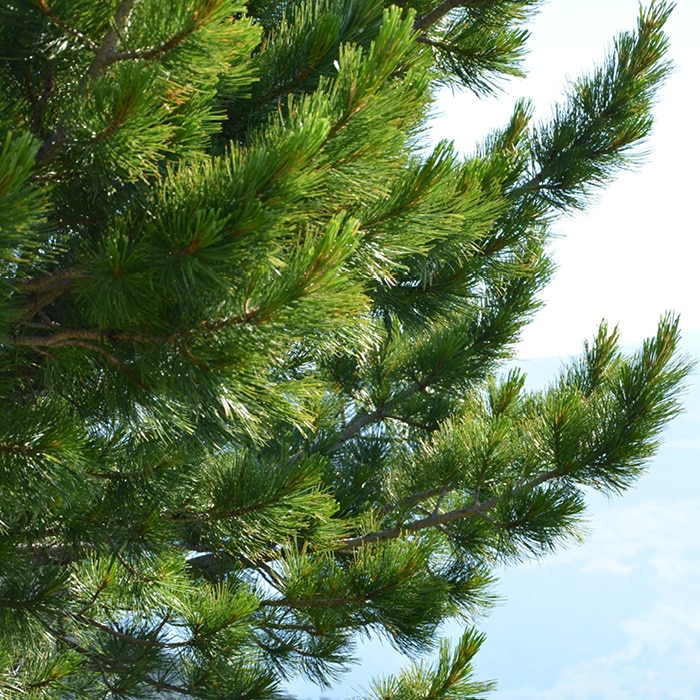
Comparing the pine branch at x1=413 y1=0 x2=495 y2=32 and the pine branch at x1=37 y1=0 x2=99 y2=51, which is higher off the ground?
the pine branch at x1=413 y1=0 x2=495 y2=32

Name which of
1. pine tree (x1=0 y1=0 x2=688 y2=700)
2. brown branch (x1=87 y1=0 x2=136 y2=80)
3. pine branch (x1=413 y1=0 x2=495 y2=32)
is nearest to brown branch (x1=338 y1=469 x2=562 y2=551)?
pine tree (x1=0 y1=0 x2=688 y2=700)

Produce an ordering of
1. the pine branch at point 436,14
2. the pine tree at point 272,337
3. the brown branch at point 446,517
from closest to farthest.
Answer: the pine tree at point 272,337
the pine branch at point 436,14
the brown branch at point 446,517

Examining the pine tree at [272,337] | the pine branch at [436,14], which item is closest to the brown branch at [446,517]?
the pine tree at [272,337]

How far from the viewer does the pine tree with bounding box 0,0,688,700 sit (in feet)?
3.07

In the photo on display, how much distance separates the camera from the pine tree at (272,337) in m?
0.94

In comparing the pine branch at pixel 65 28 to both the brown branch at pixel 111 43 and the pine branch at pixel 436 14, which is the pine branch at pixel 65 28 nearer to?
the brown branch at pixel 111 43

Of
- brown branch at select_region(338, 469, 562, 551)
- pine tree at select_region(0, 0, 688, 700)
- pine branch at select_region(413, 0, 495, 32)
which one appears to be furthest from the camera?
brown branch at select_region(338, 469, 562, 551)

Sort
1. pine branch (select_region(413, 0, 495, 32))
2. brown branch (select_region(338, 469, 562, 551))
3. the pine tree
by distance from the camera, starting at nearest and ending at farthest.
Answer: the pine tree, pine branch (select_region(413, 0, 495, 32)), brown branch (select_region(338, 469, 562, 551))

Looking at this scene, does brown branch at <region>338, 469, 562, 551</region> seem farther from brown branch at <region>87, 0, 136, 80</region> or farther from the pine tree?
brown branch at <region>87, 0, 136, 80</region>

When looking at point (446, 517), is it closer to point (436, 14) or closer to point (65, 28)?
point (436, 14)

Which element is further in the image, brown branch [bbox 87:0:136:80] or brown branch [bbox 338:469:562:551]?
brown branch [bbox 338:469:562:551]

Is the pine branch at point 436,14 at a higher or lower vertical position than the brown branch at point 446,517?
higher

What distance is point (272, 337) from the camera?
0.96m

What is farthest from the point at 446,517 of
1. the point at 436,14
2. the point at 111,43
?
the point at 111,43
